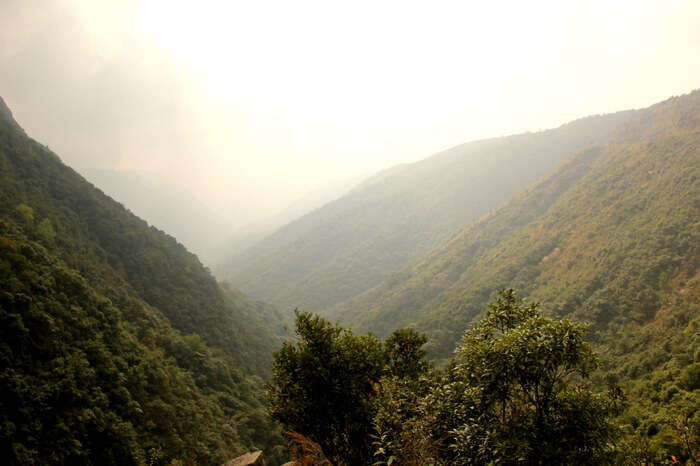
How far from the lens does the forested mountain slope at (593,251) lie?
51.2 meters

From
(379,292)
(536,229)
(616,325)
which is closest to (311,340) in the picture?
(616,325)

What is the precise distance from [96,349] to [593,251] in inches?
3279

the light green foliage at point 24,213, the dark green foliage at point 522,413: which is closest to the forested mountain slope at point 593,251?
the dark green foliage at point 522,413

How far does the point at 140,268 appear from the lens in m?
56.5

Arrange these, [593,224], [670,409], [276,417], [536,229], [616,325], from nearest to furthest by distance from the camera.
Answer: [276,417], [670,409], [616,325], [593,224], [536,229]

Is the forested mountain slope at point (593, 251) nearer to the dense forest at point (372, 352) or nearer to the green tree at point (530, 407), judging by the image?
the dense forest at point (372, 352)

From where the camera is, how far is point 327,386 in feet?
56.0

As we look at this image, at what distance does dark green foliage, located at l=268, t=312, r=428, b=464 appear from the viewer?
15.9 m

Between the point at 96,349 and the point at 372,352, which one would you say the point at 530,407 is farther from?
the point at 96,349

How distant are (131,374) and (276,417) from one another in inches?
706

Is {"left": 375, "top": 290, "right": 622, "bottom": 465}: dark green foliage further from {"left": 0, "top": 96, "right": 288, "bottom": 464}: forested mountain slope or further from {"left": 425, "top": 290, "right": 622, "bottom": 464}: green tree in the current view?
{"left": 0, "top": 96, "right": 288, "bottom": 464}: forested mountain slope

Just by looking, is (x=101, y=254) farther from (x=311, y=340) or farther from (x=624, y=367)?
(x=624, y=367)

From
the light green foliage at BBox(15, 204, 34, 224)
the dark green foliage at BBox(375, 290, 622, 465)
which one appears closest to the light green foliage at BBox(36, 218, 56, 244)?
the light green foliage at BBox(15, 204, 34, 224)

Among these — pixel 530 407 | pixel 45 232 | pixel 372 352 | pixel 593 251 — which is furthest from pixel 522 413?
pixel 593 251
